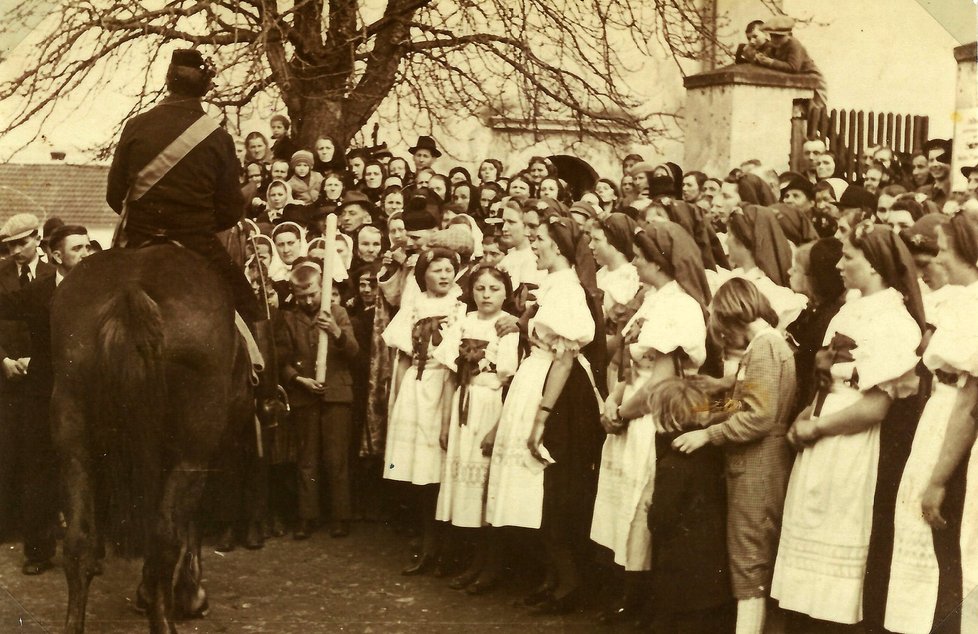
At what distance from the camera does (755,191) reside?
601 centimetres

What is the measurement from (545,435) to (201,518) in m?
1.53

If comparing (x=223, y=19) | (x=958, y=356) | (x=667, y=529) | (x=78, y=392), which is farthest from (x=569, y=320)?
(x=223, y=19)

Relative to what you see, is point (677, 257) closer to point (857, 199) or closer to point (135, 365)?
point (857, 199)

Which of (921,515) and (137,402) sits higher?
(137,402)

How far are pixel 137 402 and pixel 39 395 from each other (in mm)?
1462

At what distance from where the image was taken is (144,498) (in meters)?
4.68

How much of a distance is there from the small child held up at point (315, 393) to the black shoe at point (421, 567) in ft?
2.35

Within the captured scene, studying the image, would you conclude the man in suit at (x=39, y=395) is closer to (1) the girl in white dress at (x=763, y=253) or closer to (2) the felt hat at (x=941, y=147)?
(1) the girl in white dress at (x=763, y=253)

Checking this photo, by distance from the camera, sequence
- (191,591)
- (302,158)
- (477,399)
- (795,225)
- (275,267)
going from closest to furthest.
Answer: (795,225), (191,591), (477,399), (275,267), (302,158)

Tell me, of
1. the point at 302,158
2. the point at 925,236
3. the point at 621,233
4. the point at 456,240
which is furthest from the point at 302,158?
the point at 925,236

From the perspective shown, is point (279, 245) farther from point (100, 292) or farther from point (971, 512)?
point (971, 512)

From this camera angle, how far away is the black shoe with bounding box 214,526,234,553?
602 centimetres

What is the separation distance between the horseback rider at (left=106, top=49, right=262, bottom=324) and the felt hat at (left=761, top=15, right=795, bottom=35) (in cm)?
297

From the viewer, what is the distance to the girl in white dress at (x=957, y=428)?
4.20 meters
